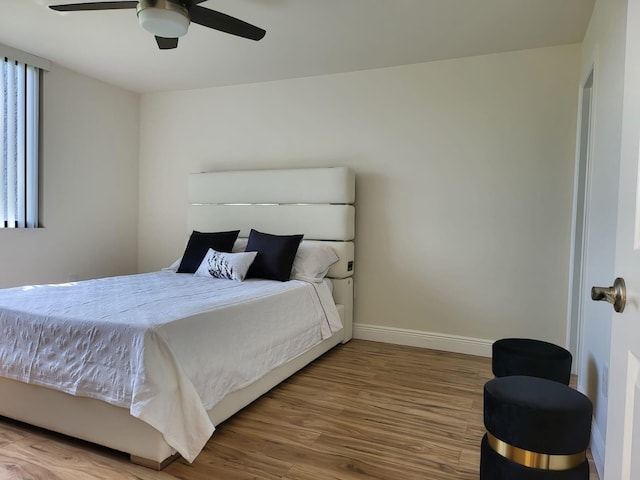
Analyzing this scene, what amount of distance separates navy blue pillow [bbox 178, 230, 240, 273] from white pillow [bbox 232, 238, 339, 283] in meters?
0.68

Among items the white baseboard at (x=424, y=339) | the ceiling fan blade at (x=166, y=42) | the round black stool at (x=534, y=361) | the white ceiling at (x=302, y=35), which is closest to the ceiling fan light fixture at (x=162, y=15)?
the ceiling fan blade at (x=166, y=42)

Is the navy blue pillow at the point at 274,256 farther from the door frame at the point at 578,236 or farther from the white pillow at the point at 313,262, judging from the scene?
the door frame at the point at 578,236

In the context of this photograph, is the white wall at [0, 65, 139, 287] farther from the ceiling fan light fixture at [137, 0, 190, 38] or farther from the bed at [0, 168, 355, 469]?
the ceiling fan light fixture at [137, 0, 190, 38]

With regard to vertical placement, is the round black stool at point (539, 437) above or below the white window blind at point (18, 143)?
below

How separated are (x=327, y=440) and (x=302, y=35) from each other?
2.81 m

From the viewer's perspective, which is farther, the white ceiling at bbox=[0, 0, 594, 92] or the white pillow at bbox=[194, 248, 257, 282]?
the white pillow at bbox=[194, 248, 257, 282]

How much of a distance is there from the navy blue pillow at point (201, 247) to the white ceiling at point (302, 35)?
1591 millimetres

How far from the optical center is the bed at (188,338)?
6.15 ft

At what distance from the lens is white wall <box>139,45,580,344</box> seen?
3.38m

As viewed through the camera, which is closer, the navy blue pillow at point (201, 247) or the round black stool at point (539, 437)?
the round black stool at point (539, 437)

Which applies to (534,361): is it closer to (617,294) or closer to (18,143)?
(617,294)

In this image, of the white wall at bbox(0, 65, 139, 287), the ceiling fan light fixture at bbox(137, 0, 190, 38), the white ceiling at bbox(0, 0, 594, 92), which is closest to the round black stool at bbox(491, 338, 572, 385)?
the white ceiling at bbox(0, 0, 594, 92)

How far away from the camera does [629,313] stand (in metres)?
0.88

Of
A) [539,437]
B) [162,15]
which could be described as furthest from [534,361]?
[162,15]
